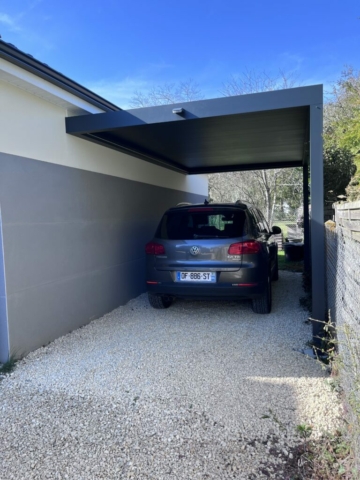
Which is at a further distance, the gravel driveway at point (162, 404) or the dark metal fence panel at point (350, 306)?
the gravel driveway at point (162, 404)

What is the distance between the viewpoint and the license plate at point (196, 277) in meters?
4.98

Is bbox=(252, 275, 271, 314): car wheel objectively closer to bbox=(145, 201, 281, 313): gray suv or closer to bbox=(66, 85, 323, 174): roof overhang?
bbox=(145, 201, 281, 313): gray suv

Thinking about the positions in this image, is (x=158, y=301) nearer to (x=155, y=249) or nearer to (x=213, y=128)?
(x=155, y=249)

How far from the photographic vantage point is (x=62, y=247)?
464 centimetres

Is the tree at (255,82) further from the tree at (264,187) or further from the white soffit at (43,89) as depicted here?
the white soffit at (43,89)

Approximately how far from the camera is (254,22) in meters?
10.8

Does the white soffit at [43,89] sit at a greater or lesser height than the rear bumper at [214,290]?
greater

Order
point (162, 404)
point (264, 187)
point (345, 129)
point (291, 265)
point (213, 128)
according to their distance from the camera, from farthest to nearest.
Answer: point (264, 187)
point (291, 265)
point (213, 128)
point (345, 129)
point (162, 404)

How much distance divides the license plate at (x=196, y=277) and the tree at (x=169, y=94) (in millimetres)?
14212

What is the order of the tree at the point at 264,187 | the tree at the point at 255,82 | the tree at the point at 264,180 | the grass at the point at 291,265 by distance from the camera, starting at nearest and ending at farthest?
the grass at the point at 291,265, the tree at the point at 255,82, the tree at the point at 264,180, the tree at the point at 264,187

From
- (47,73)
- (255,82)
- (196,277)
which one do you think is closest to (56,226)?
(47,73)

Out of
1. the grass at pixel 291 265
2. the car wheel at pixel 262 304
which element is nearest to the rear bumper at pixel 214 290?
the car wheel at pixel 262 304

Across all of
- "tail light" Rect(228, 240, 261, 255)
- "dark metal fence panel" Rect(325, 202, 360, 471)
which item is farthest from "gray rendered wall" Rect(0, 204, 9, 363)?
"dark metal fence panel" Rect(325, 202, 360, 471)

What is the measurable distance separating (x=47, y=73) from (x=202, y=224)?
285cm
